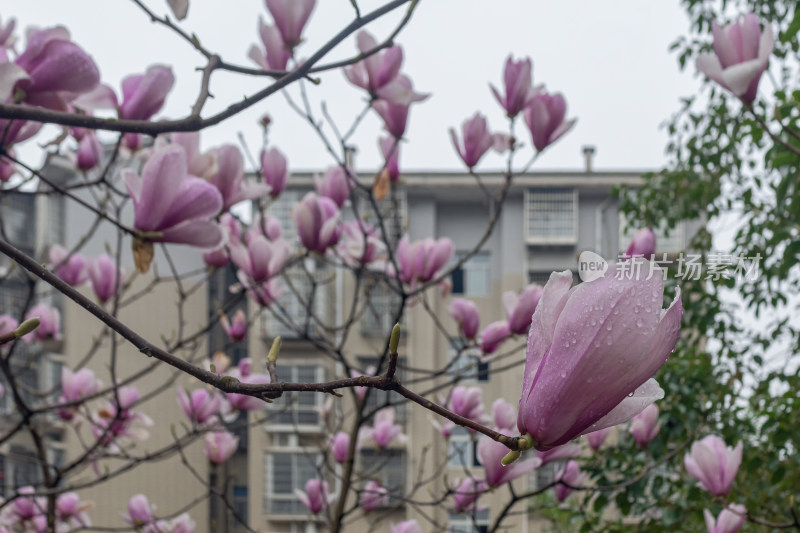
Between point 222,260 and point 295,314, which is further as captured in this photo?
point 295,314

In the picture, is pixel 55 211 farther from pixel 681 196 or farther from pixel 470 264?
pixel 681 196

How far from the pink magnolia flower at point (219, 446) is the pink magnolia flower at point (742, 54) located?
982 mm

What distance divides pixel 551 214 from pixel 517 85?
793 cm

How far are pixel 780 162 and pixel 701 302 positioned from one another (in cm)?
64

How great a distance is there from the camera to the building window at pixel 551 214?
8.72 metres

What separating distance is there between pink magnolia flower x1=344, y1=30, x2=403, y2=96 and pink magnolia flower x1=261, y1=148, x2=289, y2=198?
27 centimetres

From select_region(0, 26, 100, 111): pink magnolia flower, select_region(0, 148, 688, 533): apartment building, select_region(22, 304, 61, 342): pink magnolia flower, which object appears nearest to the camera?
select_region(0, 26, 100, 111): pink magnolia flower

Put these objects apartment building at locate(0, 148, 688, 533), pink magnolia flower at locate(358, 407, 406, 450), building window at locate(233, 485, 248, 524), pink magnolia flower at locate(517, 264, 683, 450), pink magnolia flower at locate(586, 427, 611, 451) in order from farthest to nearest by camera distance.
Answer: building window at locate(233, 485, 248, 524) < apartment building at locate(0, 148, 688, 533) < pink magnolia flower at locate(358, 407, 406, 450) < pink magnolia flower at locate(586, 427, 611, 451) < pink magnolia flower at locate(517, 264, 683, 450)

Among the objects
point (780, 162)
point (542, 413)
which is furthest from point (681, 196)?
point (542, 413)

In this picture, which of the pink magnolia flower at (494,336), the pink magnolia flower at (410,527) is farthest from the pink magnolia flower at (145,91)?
the pink magnolia flower at (410,527)

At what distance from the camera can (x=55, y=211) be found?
7965mm

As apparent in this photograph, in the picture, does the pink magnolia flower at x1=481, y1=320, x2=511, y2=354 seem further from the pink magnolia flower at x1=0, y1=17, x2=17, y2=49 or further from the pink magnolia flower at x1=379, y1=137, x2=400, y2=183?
the pink magnolia flower at x1=0, y1=17, x2=17, y2=49

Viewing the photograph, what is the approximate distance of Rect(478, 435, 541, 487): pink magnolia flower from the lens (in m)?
0.69

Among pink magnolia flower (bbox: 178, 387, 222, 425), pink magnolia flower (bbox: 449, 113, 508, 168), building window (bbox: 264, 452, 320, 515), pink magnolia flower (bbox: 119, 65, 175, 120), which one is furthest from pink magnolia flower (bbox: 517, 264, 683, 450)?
building window (bbox: 264, 452, 320, 515)
